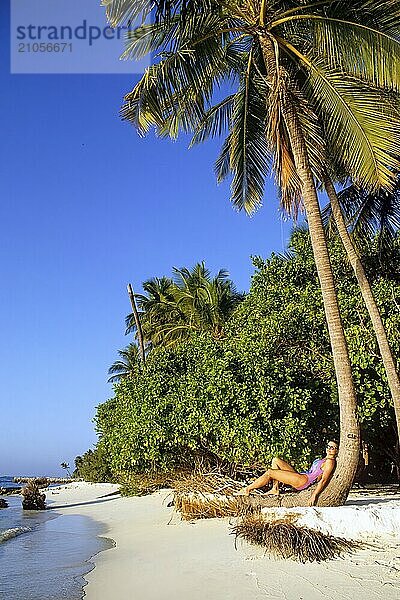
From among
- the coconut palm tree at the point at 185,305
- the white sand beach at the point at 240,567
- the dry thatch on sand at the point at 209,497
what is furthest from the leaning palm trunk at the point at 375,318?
the coconut palm tree at the point at 185,305

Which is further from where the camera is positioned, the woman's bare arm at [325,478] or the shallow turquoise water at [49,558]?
the woman's bare arm at [325,478]

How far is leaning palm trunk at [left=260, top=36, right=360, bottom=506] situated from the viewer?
968 cm

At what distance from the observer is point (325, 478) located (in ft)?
32.1

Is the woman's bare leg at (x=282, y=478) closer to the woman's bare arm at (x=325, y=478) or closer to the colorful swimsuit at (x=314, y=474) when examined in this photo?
the colorful swimsuit at (x=314, y=474)

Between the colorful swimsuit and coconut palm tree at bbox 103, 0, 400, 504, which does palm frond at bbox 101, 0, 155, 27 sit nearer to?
coconut palm tree at bbox 103, 0, 400, 504

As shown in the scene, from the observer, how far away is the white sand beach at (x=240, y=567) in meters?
6.44

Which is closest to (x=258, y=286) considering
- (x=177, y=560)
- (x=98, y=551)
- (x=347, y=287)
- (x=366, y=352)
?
(x=347, y=287)

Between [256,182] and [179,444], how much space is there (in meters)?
6.82

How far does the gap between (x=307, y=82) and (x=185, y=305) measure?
64.5ft

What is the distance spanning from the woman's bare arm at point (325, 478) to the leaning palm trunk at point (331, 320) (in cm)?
9

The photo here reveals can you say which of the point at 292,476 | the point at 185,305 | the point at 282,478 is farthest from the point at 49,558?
the point at 185,305

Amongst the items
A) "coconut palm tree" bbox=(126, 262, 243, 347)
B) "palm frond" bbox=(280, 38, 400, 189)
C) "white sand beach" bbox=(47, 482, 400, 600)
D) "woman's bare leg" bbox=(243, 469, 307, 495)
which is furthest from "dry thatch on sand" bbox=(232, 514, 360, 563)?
"coconut palm tree" bbox=(126, 262, 243, 347)

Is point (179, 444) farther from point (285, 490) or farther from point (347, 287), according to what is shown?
point (347, 287)

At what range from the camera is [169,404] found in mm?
14812
